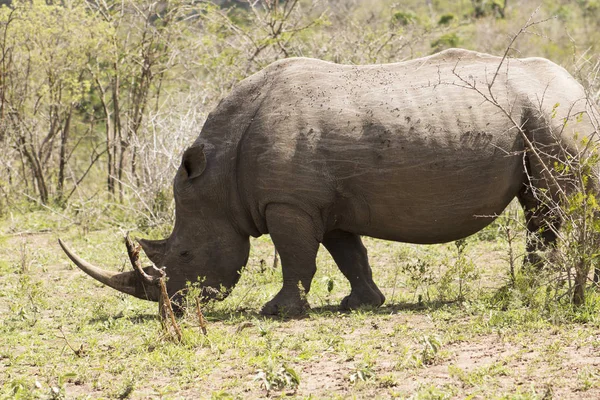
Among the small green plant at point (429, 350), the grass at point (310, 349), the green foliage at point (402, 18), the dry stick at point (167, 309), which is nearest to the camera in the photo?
the grass at point (310, 349)

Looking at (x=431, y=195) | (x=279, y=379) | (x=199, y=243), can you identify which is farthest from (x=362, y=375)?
(x=199, y=243)

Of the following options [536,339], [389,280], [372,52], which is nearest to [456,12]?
[372,52]

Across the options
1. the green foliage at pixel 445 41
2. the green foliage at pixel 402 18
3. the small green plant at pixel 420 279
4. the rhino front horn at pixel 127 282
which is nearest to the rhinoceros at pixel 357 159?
the rhino front horn at pixel 127 282

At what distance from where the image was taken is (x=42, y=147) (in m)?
15.2

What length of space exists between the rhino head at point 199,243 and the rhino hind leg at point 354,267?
875mm

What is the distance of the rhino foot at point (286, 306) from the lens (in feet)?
23.5

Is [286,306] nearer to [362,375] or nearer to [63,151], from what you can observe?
[362,375]

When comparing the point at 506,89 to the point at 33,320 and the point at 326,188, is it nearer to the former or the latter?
the point at 326,188

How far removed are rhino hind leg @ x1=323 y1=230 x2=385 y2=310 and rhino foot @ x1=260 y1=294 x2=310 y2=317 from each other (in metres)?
0.50

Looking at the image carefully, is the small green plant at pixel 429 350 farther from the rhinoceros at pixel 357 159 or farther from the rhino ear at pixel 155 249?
the rhino ear at pixel 155 249

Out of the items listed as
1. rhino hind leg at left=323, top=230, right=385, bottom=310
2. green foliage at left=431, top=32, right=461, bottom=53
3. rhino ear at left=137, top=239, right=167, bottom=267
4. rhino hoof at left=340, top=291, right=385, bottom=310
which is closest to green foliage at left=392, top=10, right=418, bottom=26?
green foliage at left=431, top=32, right=461, bottom=53

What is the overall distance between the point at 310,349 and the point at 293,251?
139cm

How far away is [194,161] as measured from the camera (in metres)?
7.35

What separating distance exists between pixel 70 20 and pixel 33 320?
7.94m
